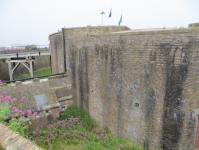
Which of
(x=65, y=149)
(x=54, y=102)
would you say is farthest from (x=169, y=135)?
(x=54, y=102)

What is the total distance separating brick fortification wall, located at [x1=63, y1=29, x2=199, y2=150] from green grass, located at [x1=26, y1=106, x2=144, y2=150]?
478 millimetres

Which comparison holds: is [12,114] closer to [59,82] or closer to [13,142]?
[13,142]

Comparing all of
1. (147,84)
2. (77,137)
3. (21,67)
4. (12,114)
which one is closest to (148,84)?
(147,84)

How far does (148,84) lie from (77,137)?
4.27m

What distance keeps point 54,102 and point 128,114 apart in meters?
4.57

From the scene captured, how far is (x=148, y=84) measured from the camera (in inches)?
215

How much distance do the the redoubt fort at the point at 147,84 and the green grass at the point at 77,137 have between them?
17.6 inches

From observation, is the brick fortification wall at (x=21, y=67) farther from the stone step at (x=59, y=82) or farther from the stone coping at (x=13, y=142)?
the stone coping at (x=13, y=142)

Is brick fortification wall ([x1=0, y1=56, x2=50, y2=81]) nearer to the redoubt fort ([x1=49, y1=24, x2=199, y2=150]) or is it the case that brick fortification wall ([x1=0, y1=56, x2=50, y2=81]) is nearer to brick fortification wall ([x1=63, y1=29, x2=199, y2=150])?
the redoubt fort ([x1=49, y1=24, x2=199, y2=150])

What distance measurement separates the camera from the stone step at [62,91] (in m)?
9.14

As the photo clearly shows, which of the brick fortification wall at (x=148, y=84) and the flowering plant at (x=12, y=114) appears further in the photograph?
the brick fortification wall at (x=148, y=84)

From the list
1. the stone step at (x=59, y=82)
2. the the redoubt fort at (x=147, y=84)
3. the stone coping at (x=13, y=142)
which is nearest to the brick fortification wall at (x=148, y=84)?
the the redoubt fort at (x=147, y=84)

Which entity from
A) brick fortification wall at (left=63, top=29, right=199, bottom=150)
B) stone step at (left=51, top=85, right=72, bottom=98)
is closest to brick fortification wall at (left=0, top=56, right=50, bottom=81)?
stone step at (left=51, top=85, right=72, bottom=98)

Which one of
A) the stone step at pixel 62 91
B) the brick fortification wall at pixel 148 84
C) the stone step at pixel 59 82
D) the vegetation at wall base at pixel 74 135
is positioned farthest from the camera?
the stone step at pixel 59 82
